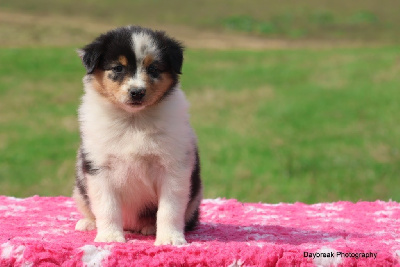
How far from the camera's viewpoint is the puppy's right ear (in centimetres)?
361

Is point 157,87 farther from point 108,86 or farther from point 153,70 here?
point 108,86

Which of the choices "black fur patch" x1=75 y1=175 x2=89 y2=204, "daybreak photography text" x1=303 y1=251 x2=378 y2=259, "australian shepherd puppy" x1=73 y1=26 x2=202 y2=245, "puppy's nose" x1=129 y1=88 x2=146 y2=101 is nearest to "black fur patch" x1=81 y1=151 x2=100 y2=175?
"australian shepherd puppy" x1=73 y1=26 x2=202 y2=245

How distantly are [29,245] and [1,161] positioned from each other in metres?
6.39

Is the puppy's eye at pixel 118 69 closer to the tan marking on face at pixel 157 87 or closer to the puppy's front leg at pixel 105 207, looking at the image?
the tan marking on face at pixel 157 87

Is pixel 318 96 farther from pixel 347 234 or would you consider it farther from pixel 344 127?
pixel 347 234

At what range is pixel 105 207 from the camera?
3602 mm

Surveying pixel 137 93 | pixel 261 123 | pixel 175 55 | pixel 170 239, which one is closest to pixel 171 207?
pixel 170 239

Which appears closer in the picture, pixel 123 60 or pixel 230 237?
pixel 123 60

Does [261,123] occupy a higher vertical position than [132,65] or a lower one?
lower

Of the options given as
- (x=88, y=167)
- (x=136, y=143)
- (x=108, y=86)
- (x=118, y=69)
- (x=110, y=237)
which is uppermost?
(x=118, y=69)

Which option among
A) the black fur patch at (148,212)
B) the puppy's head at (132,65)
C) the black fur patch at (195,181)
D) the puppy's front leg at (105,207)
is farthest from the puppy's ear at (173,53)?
the black fur patch at (148,212)

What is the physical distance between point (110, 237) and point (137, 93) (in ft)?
2.85

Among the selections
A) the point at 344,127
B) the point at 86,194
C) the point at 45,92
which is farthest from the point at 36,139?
the point at 86,194

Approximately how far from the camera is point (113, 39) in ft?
11.9
